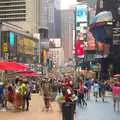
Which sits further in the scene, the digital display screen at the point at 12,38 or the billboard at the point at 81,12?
the billboard at the point at 81,12

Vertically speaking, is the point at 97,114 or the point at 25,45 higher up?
the point at 25,45

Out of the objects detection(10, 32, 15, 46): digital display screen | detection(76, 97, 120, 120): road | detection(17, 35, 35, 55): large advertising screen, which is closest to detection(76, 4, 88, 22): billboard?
detection(17, 35, 35, 55): large advertising screen

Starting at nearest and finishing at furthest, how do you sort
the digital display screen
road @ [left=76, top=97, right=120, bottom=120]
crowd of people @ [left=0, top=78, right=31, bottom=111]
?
road @ [left=76, top=97, right=120, bottom=120]
crowd of people @ [left=0, top=78, right=31, bottom=111]
the digital display screen

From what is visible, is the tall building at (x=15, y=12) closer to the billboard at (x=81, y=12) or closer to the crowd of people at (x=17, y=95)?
the billboard at (x=81, y=12)

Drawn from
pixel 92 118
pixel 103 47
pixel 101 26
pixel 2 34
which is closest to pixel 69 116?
pixel 92 118

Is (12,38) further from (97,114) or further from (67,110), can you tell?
(67,110)

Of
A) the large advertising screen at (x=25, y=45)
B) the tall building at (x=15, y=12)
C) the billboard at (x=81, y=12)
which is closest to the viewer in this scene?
the large advertising screen at (x=25, y=45)

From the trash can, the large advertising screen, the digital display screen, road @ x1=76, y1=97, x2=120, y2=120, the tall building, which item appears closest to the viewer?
the trash can

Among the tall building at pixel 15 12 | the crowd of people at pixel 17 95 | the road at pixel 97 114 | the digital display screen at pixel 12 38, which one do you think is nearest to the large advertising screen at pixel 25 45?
the digital display screen at pixel 12 38

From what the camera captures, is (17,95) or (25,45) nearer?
(17,95)

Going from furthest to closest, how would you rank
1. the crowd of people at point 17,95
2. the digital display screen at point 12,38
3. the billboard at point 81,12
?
the billboard at point 81,12
the digital display screen at point 12,38
the crowd of people at point 17,95

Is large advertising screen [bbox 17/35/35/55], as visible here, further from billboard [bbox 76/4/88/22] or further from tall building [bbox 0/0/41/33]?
tall building [bbox 0/0/41/33]

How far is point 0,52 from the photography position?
11838cm

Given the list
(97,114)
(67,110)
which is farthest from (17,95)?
(67,110)
